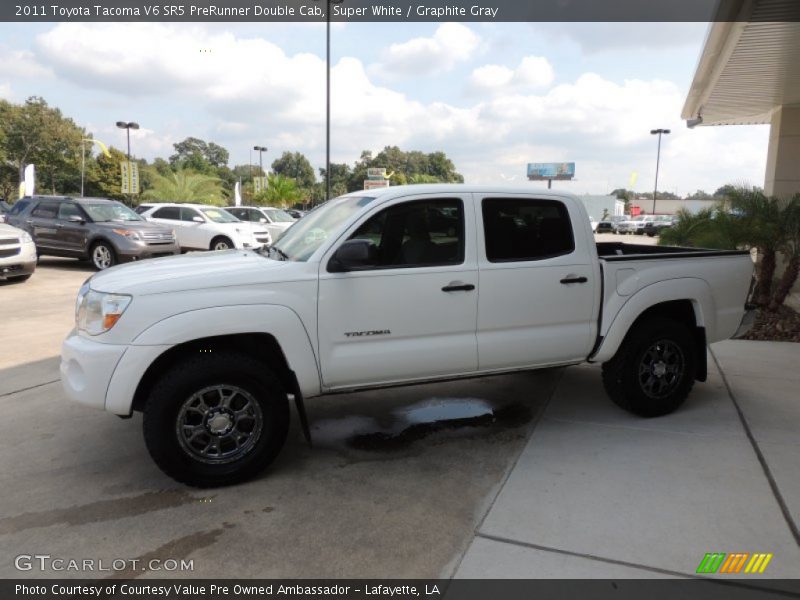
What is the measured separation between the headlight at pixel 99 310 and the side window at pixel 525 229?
2457 millimetres

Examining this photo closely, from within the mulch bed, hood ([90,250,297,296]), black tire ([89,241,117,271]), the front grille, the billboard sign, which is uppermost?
the billboard sign

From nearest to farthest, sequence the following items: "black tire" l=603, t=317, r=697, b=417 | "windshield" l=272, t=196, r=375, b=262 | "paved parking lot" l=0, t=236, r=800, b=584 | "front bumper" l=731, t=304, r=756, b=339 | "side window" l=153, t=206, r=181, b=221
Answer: "paved parking lot" l=0, t=236, r=800, b=584, "windshield" l=272, t=196, r=375, b=262, "black tire" l=603, t=317, r=697, b=417, "front bumper" l=731, t=304, r=756, b=339, "side window" l=153, t=206, r=181, b=221

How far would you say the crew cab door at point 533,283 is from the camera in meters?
4.26

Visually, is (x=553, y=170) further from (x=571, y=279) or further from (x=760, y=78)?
(x=571, y=279)

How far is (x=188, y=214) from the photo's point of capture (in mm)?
17688

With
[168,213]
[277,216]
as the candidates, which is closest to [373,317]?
[168,213]

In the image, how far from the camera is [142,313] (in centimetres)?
349

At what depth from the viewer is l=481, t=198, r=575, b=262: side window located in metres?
4.34

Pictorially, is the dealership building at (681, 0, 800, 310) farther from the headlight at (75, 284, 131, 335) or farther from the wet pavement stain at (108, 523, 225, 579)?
the wet pavement stain at (108, 523, 225, 579)

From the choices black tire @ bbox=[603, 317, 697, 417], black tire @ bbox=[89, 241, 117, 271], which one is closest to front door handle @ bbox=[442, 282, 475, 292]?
black tire @ bbox=[603, 317, 697, 417]

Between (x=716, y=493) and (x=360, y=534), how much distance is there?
222 centimetres

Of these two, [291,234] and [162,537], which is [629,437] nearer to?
[291,234]

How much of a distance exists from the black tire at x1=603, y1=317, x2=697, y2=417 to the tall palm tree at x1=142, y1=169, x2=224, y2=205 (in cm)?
3439

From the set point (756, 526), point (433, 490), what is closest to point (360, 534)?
point (433, 490)
